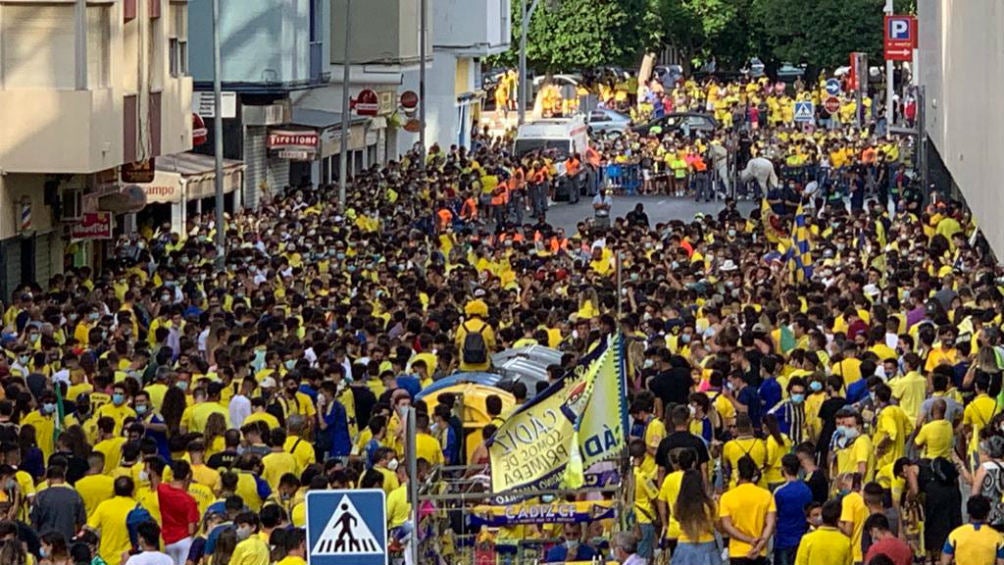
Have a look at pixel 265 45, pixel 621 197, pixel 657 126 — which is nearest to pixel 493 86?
pixel 657 126

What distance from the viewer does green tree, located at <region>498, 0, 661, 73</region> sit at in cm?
8969

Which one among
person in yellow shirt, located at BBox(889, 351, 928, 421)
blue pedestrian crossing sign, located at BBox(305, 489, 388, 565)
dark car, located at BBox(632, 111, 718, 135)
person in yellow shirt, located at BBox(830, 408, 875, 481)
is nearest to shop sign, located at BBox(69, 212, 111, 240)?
person in yellow shirt, located at BBox(889, 351, 928, 421)

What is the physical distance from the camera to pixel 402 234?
122 feet

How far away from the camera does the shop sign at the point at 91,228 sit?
34.5 meters

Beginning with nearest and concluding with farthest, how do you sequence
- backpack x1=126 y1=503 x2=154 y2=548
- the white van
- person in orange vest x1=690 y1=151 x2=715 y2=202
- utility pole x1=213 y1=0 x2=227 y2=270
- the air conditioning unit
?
backpack x1=126 y1=503 x2=154 y2=548 < utility pole x1=213 y1=0 x2=227 y2=270 < the air conditioning unit < person in orange vest x1=690 y1=151 x2=715 y2=202 < the white van

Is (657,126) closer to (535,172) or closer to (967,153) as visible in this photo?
(535,172)

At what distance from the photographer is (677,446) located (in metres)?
17.9

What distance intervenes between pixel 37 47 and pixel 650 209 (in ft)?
74.8

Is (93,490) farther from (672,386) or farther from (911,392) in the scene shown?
(911,392)

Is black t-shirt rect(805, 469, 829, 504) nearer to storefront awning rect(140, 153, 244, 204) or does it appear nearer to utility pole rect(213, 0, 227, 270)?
utility pole rect(213, 0, 227, 270)

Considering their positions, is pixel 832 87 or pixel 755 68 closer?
pixel 832 87

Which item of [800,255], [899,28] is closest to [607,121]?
[899,28]

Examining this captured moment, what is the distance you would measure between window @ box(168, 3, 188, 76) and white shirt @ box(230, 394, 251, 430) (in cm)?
1798

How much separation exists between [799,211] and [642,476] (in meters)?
21.3
